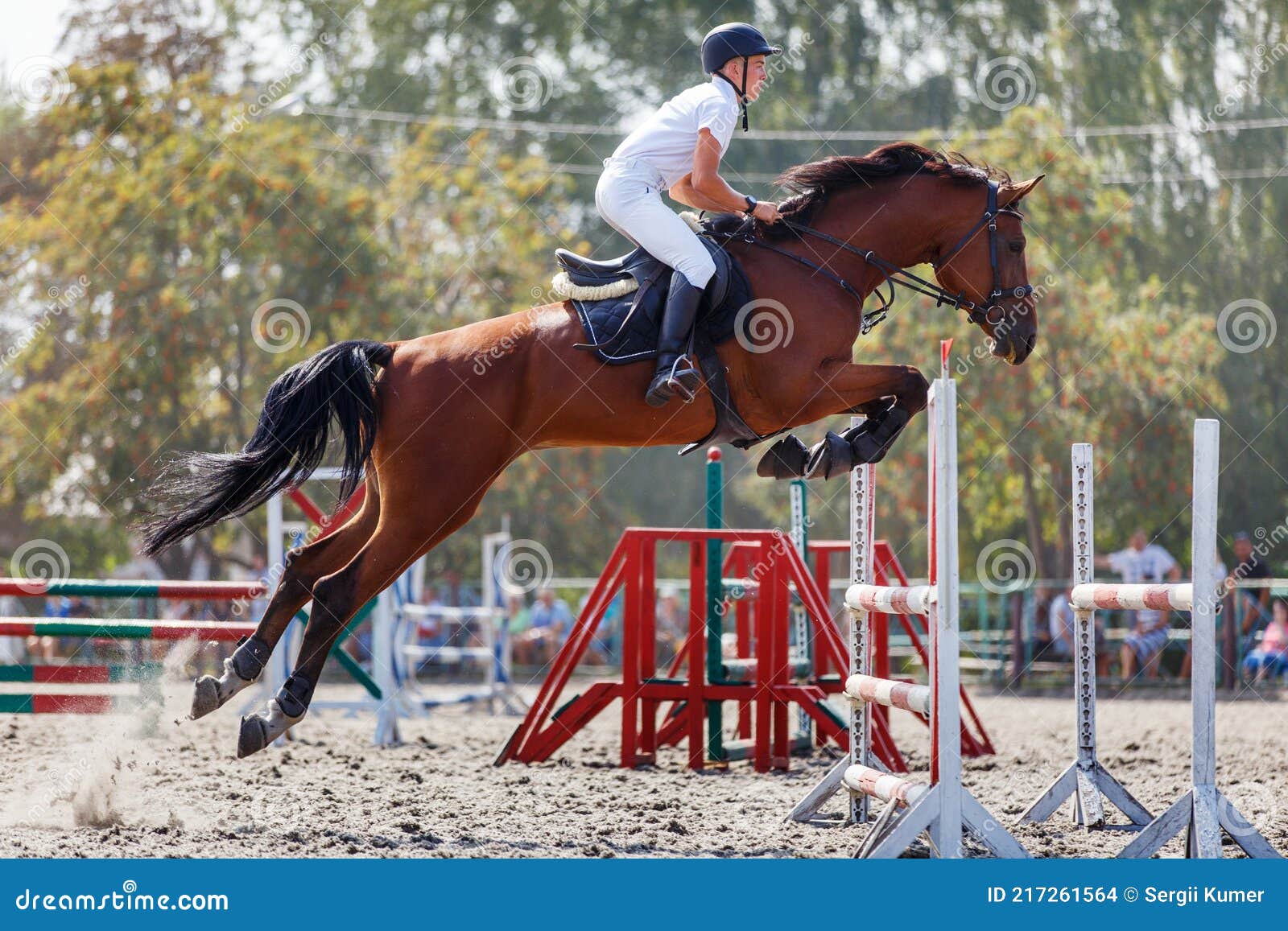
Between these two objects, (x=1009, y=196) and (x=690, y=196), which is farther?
(x=1009, y=196)

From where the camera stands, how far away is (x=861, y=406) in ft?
17.6

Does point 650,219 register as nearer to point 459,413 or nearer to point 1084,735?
point 459,413

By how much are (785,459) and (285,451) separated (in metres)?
2.02

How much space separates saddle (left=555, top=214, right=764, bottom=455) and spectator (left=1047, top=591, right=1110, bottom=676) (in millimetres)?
10556

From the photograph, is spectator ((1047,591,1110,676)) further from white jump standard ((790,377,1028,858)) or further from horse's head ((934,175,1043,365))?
white jump standard ((790,377,1028,858))

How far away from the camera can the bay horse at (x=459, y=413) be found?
5.20m
